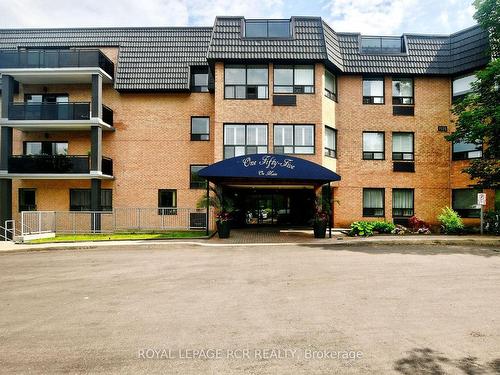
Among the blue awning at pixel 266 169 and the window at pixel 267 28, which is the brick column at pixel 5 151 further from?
the window at pixel 267 28

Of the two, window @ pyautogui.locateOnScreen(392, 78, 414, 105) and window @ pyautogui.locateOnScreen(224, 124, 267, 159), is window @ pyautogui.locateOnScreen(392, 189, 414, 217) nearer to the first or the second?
window @ pyautogui.locateOnScreen(392, 78, 414, 105)

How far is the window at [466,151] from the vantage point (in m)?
20.2

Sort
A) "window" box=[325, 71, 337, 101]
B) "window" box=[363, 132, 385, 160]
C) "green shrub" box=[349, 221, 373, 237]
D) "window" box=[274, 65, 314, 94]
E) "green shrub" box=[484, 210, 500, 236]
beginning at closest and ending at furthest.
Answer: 1. "green shrub" box=[349, 221, 373, 237]
2. "green shrub" box=[484, 210, 500, 236]
3. "window" box=[274, 65, 314, 94]
4. "window" box=[325, 71, 337, 101]
5. "window" box=[363, 132, 385, 160]

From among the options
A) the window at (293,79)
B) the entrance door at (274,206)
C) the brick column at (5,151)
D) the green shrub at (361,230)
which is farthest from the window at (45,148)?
the green shrub at (361,230)

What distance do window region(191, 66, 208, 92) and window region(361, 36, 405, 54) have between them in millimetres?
10984

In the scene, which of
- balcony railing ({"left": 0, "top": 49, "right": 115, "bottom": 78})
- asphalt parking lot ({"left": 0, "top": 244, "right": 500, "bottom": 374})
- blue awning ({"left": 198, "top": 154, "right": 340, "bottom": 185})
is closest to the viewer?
asphalt parking lot ({"left": 0, "top": 244, "right": 500, "bottom": 374})

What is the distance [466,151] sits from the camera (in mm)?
20750

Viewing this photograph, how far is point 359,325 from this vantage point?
18.0ft

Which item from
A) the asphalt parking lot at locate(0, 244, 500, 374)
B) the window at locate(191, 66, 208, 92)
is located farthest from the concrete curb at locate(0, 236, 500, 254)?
the window at locate(191, 66, 208, 92)

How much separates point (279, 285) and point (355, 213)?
564 inches

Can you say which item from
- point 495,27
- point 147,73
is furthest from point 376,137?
point 147,73

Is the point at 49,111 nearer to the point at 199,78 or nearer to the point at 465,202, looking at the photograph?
the point at 199,78

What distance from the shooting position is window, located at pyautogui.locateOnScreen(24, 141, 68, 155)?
2227cm

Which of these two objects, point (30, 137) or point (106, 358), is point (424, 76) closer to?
point (106, 358)
